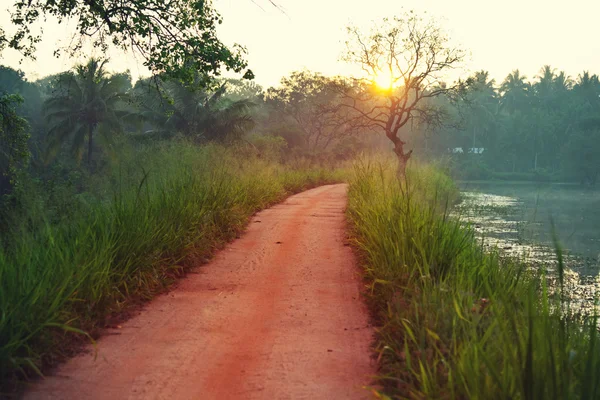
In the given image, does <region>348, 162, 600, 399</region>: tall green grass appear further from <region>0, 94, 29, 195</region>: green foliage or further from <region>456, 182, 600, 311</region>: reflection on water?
<region>0, 94, 29, 195</region>: green foliage

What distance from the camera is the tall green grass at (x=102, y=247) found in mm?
4152

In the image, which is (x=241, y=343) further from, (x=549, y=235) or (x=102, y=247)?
(x=549, y=235)

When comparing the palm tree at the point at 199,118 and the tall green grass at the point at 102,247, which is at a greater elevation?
the palm tree at the point at 199,118

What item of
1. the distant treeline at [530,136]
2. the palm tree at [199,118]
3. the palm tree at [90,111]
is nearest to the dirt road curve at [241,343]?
the palm tree at [199,118]

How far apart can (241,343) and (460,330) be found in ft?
6.01

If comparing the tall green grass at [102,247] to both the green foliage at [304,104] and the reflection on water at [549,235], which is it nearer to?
the reflection on water at [549,235]

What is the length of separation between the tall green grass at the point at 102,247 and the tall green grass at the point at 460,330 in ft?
8.16

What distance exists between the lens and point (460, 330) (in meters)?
4.06

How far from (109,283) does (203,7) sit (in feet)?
20.9

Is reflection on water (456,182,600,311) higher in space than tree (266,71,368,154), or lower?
lower

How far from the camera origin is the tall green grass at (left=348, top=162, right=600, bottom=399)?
9.76ft

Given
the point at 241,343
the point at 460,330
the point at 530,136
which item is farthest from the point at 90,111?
the point at 530,136

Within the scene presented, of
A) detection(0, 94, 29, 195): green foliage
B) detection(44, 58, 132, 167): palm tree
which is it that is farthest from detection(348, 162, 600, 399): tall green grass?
detection(44, 58, 132, 167): palm tree

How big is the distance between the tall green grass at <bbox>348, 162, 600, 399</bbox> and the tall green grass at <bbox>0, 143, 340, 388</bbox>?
2.49m
